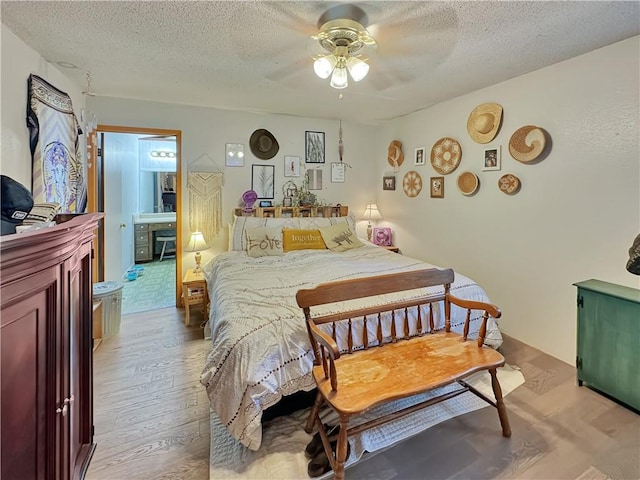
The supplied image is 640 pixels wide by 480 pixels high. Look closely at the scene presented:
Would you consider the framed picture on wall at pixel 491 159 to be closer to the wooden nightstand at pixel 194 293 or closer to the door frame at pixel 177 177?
the wooden nightstand at pixel 194 293

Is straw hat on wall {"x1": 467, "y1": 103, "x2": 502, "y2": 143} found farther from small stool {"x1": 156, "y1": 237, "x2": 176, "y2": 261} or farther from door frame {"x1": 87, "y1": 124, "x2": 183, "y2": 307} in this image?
small stool {"x1": 156, "y1": 237, "x2": 176, "y2": 261}

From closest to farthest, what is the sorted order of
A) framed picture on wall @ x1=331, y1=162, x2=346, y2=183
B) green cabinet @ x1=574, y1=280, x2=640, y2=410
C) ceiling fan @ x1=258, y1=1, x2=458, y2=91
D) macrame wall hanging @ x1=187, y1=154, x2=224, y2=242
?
1. ceiling fan @ x1=258, y1=1, x2=458, y2=91
2. green cabinet @ x1=574, y1=280, x2=640, y2=410
3. macrame wall hanging @ x1=187, y1=154, x2=224, y2=242
4. framed picture on wall @ x1=331, y1=162, x2=346, y2=183

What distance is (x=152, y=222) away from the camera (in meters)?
6.10

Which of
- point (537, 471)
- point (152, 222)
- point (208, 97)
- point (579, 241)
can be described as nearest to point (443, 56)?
point (579, 241)

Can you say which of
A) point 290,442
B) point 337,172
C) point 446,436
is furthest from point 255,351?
point 337,172

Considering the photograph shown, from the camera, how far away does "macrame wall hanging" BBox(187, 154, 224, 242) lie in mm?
3727

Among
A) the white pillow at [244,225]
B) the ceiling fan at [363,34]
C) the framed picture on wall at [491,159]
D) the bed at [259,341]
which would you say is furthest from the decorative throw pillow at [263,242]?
the framed picture on wall at [491,159]

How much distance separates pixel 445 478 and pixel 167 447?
1.45m

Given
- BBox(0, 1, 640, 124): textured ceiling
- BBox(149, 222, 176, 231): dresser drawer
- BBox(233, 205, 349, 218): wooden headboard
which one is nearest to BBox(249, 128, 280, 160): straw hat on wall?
BBox(233, 205, 349, 218): wooden headboard

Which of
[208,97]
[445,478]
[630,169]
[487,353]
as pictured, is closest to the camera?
[445,478]

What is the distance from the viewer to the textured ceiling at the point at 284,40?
1.72 meters

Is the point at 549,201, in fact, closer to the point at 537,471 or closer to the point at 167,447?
the point at 537,471

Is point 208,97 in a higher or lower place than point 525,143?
higher

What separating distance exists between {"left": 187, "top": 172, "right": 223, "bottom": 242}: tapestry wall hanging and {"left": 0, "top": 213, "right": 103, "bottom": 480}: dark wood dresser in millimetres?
2402
